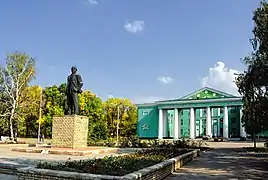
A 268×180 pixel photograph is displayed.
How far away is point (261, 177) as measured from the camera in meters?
10.7

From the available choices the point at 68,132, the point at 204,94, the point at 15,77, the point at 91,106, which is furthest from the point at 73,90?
the point at 204,94

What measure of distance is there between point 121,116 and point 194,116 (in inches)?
607

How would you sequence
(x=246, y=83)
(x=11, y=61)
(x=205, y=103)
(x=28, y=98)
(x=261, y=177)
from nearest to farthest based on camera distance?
(x=261, y=177), (x=246, y=83), (x=11, y=61), (x=28, y=98), (x=205, y=103)

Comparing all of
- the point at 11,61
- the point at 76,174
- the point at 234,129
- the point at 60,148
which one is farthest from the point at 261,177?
the point at 234,129

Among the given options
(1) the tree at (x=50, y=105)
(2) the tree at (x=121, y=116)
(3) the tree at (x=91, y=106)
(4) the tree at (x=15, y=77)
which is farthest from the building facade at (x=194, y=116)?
(4) the tree at (x=15, y=77)

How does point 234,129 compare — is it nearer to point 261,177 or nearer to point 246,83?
point 246,83

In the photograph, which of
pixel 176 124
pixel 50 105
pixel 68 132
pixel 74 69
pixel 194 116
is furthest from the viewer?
pixel 176 124

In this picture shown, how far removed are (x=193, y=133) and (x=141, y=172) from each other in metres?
60.1

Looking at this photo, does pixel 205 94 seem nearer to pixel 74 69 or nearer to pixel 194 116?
pixel 194 116

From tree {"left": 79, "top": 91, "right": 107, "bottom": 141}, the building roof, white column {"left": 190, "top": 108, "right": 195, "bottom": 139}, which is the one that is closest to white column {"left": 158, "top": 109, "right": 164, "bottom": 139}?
the building roof

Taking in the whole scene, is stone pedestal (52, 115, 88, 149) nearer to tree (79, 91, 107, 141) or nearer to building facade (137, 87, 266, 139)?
tree (79, 91, 107, 141)

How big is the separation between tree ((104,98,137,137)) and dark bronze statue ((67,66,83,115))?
46686 mm

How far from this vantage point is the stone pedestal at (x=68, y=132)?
717 inches

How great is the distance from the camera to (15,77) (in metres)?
35.9
